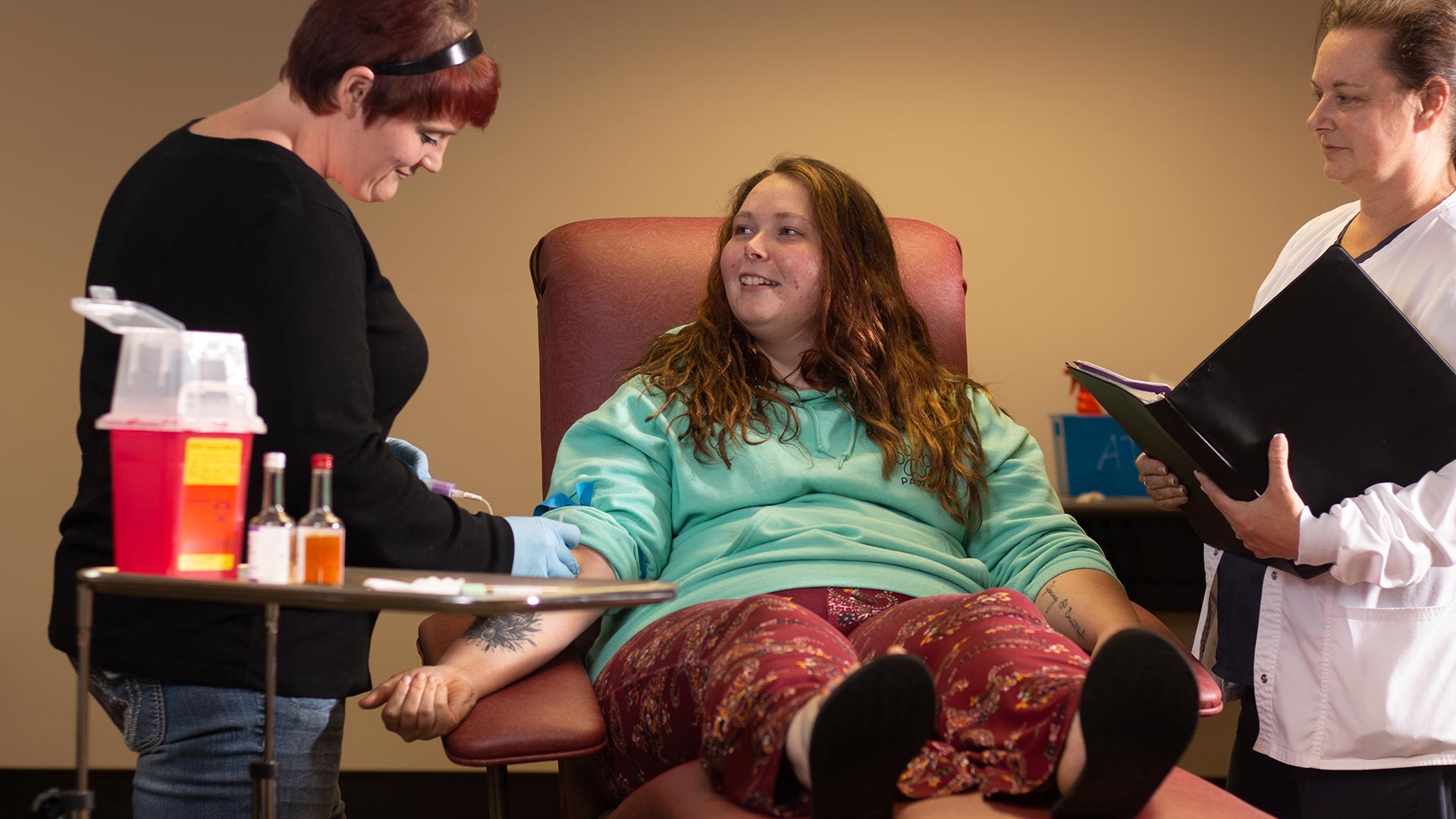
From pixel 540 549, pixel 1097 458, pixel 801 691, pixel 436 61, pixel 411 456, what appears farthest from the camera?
pixel 1097 458

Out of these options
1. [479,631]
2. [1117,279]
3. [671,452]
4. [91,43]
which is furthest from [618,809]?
[91,43]

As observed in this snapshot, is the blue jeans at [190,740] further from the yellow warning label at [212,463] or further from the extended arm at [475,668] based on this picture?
the yellow warning label at [212,463]

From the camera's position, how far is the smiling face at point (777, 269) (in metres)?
1.97

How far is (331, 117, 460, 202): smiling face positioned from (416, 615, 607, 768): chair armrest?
Answer: 1.86 ft

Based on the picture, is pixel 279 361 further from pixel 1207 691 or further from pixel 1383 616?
pixel 1383 616

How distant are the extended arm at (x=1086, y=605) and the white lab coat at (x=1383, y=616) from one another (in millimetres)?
198

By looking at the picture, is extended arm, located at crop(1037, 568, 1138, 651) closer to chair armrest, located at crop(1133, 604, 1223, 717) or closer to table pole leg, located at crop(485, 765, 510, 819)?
chair armrest, located at crop(1133, 604, 1223, 717)

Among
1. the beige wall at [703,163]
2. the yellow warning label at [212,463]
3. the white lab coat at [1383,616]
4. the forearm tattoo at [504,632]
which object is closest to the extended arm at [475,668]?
the forearm tattoo at [504,632]

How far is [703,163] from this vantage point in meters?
3.10

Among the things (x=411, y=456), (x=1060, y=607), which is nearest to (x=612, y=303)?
(x=411, y=456)

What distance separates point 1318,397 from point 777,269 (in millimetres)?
794

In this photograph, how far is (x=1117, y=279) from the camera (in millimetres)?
3152

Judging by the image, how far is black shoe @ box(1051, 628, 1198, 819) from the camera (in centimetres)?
112

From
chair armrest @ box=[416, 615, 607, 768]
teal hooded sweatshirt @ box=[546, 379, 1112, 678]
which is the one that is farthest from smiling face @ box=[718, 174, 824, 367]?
chair armrest @ box=[416, 615, 607, 768]
